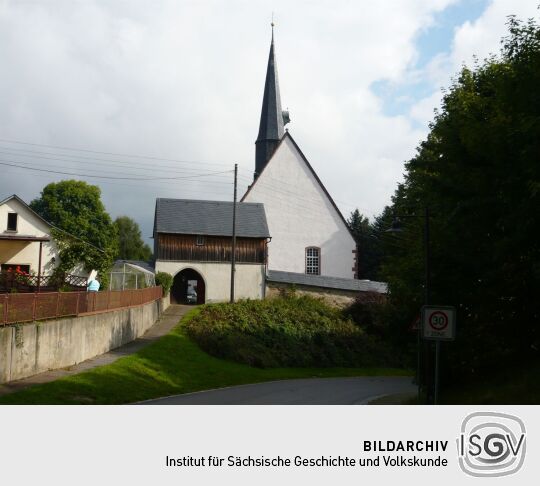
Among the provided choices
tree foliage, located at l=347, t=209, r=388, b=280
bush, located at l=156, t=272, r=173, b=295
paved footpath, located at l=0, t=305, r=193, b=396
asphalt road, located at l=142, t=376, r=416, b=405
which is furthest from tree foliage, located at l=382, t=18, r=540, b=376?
tree foliage, located at l=347, t=209, r=388, b=280

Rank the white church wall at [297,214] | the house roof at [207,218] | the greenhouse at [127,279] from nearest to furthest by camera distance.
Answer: the greenhouse at [127,279] < the house roof at [207,218] < the white church wall at [297,214]

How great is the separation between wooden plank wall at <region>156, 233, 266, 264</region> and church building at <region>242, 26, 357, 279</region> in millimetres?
5302

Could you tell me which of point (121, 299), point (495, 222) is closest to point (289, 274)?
point (121, 299)

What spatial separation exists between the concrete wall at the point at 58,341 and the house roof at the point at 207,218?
65.6ft

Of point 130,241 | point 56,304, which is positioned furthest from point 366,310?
point 130,241

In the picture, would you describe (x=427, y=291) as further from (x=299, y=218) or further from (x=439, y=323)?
(x=299, y=218)

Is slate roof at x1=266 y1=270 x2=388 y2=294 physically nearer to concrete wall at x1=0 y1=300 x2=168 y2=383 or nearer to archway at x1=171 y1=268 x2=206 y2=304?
archway at x1=171 y1=268 x2=206 y2=304

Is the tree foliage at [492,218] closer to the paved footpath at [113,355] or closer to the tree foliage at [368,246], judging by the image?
the paved footpath at [113,355]

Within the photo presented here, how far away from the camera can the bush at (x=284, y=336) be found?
32.4 meters

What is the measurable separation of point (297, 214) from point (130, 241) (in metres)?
45.9

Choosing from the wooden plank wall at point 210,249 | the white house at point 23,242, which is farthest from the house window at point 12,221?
the wooden plank wall at point 210,249

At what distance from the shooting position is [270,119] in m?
61.7
